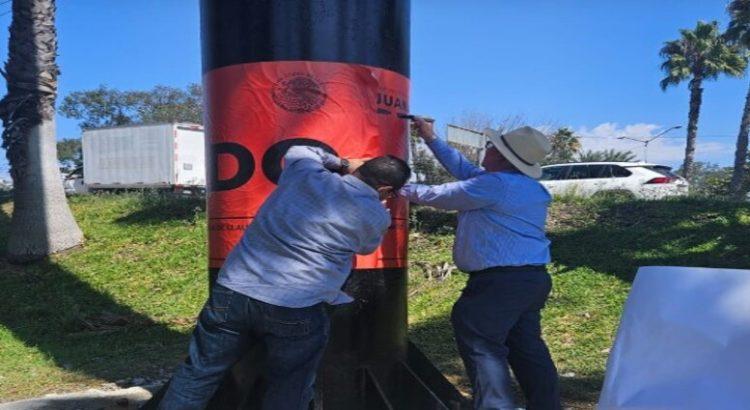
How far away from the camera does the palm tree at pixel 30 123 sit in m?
10.6

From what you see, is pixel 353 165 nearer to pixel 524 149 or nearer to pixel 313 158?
pixel 313 158

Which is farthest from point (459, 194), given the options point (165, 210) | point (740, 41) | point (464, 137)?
point (740, 41)

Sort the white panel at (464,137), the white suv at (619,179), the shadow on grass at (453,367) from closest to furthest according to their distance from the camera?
1. the shadow on grass at (453,367)
2. the white panel at (464,137)
3. the white suv at (619,179)

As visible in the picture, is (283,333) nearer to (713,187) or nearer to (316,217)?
(316,217)

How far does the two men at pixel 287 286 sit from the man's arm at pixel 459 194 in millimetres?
516

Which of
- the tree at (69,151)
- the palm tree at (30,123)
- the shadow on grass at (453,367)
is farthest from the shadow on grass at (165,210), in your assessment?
the tree at (69,151)

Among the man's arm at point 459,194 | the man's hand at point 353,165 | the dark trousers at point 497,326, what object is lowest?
the dark trousers at point 497,326

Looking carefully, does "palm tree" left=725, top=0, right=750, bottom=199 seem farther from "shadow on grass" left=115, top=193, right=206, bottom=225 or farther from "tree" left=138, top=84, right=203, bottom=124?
"tree" left=138, top=84, right=203, bottom=124

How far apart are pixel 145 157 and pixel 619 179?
15.9m

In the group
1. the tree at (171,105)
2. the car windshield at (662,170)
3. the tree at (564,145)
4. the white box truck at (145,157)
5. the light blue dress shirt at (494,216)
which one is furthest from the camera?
the tree at (171,105)

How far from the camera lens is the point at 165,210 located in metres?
13.0

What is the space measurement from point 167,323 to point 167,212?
497 centimetres

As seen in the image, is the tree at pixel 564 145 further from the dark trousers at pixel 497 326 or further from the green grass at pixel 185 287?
the dark trousers at pixel 497 326

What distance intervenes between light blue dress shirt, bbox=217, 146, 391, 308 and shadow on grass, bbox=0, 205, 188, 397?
3386 millimetres
